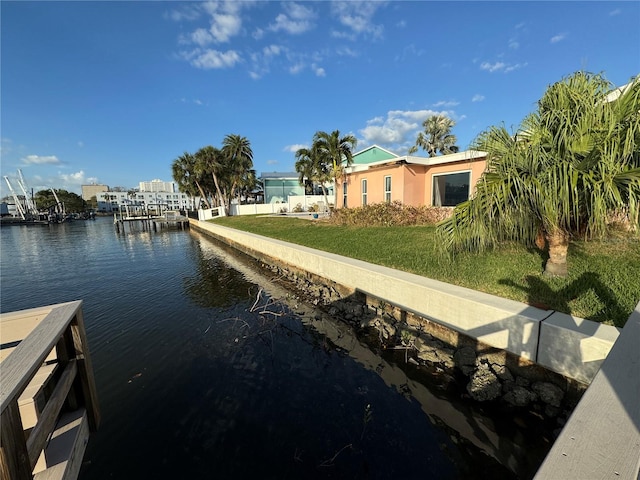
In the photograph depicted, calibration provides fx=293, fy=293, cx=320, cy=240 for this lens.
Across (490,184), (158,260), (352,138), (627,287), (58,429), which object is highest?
(352,138)

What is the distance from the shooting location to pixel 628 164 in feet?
15.3

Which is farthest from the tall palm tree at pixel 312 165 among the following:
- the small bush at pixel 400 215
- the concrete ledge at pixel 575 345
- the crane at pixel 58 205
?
the crane at pixel 58 205

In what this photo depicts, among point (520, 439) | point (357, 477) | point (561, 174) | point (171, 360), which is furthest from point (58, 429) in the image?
point (561, 174)

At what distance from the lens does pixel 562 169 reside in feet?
15.5

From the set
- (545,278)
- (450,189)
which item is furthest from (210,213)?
(545,278)

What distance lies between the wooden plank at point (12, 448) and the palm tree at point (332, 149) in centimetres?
2194

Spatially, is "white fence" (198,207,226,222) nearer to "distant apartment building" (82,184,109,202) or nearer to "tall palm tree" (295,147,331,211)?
"tall palm tree" (295,147,331,211)

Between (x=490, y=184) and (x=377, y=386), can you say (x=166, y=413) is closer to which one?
(x=377, y=386)

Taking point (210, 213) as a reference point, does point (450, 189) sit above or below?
above

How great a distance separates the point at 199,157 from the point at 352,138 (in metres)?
26.9

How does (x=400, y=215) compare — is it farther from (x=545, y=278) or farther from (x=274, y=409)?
(x=274, y=409)

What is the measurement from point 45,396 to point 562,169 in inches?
287

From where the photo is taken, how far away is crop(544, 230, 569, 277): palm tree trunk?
223 inches

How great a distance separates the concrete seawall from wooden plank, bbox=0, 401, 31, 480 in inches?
233
